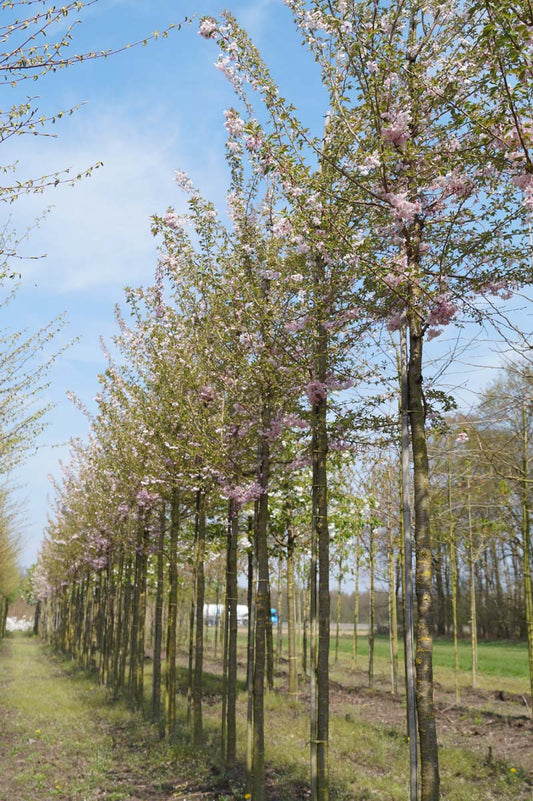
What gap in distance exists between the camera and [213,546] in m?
15.1

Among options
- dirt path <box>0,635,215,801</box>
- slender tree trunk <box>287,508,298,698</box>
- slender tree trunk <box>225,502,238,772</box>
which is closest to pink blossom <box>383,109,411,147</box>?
slender tree trunk <box>225,502,238,772</box>

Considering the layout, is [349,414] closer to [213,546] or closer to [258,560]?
[258,560]

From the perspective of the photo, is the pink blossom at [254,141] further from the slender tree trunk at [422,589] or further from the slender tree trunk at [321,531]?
the slender tree trunk at [422,589]

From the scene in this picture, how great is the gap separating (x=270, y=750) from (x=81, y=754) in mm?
3286

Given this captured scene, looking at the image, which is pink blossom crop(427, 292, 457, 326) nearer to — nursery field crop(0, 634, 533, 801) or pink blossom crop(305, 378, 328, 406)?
pink blossom crop(305, 378, 328, 406)

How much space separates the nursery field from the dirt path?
2 cm

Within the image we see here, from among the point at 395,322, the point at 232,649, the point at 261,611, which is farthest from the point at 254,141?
the point at 232,649

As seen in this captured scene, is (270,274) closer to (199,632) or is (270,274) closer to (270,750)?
(199,632)

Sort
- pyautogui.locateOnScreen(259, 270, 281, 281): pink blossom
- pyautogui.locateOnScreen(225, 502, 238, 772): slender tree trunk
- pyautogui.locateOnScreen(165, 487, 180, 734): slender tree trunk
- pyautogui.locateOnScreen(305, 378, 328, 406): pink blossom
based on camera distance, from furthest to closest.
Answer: pyautogui.locateOnScreen(165, 487, 180, 734): slender tree trunk, pyautogui.locateOnScreen(225, 502, 238, 772): slender tree trunk, pyautogui.locateOnScreen(259, 270, 281, 281): pink blossom, pyautogui.locateOnScreen(305, 378, 328, 406): pink blossom

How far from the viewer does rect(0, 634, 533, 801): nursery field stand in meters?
8.69

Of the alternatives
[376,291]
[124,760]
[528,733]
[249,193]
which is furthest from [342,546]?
[376,291]

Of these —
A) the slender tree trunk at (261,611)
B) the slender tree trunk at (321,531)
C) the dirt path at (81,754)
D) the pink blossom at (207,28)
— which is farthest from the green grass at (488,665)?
the pink blossom at (207,28)

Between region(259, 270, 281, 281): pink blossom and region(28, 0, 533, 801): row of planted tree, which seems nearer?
region(28, 0, 533, 801): row of planted tree

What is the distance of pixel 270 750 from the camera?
10477 mm
